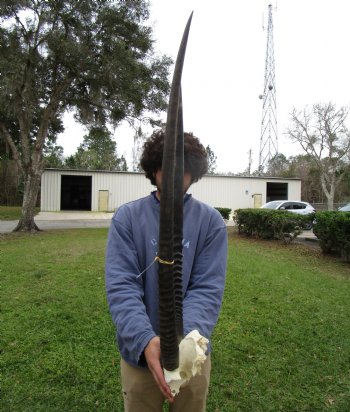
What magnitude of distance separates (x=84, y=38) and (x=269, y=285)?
11.1 metres

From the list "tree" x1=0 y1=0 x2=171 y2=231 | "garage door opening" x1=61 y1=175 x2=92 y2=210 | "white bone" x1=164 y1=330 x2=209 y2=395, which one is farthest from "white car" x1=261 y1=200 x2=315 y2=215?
"garage door opening" x1=61 y1=175 x2=92 y2=210

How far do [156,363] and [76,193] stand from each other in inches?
1457

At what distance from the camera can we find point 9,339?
3662mm

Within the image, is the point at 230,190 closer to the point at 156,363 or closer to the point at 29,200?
the point at 29,200

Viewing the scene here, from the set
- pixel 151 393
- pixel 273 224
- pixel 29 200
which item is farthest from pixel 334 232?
pixel 29 200

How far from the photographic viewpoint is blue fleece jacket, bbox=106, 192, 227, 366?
1354 millimetres

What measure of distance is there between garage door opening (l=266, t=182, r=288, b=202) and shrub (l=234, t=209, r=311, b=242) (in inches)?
920

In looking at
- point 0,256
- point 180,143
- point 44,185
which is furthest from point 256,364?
point 44,185

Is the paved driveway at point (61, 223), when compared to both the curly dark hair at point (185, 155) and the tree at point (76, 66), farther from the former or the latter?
the curly dark hair at point (185, 155)

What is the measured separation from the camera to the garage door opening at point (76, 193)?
117 feet

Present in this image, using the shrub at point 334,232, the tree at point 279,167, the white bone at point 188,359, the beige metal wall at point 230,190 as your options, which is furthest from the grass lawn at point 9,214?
the tree at point 279,167

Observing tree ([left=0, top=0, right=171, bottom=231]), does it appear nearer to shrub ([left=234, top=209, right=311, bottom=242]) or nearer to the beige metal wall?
shrub ([left=234, top=209, right=311, bottom=242])

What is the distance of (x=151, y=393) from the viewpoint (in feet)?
4.94

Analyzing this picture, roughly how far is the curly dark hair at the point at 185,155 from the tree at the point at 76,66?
38.8ft
